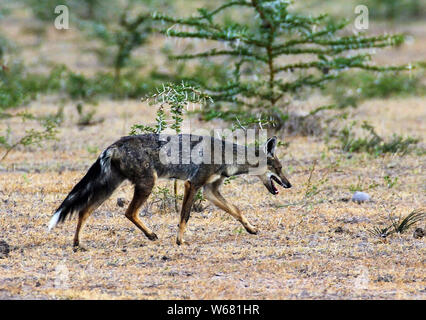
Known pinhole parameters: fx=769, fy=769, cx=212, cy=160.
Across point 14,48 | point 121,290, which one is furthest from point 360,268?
point 14,48

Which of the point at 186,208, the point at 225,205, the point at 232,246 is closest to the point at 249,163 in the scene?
the point at 225,205

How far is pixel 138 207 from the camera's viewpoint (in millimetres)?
7766

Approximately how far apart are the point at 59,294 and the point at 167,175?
84.1 inches

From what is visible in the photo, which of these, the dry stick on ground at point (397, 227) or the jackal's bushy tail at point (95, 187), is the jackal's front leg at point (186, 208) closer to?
the jackal's bushy tail at point (95, 187)

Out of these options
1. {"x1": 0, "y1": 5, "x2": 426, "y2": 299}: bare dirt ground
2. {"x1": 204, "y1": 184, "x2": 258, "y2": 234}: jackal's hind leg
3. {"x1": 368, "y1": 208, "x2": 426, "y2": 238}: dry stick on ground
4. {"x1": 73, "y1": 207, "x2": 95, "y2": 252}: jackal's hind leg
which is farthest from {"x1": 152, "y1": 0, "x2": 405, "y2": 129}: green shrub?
{"x1": 73, "y1": 207, "x2": 95, "y2": 252}: jackal's hind leg

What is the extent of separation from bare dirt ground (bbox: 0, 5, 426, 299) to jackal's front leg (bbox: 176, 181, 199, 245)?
0.13 meters

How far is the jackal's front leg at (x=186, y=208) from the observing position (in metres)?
7.73

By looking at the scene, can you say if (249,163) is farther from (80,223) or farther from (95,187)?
(80,223)

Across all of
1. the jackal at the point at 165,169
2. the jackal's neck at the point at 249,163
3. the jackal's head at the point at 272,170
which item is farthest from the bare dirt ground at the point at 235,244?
the jackal's neck at the point at 249,163

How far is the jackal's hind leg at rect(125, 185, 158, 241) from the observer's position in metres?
7.70

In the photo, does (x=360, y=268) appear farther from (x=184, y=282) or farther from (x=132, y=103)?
(x=132, y=103)

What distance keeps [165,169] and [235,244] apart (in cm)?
104

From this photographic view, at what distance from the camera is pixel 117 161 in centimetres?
762

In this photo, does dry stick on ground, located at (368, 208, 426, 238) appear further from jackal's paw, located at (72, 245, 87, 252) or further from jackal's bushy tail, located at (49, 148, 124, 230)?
jackal's paw, located at (72, 245, 87, 252)
